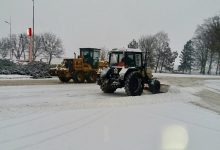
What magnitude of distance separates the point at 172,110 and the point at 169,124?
2716mm

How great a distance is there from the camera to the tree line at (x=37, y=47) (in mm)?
103750

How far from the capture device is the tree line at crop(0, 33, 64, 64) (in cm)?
10375

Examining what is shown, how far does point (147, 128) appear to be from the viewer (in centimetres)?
993

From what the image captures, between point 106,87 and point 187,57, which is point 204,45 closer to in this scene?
point 187,57

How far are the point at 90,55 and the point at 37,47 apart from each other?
254ft

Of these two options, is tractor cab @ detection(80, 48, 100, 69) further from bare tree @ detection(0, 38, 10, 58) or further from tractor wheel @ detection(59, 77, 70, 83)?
bare tree @ detection(0, 38, 10, 58)

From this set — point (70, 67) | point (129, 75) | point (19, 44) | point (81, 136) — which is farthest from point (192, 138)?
point (19, 44)

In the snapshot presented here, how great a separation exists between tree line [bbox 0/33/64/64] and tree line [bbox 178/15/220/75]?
124ft

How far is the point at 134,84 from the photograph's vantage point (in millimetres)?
18875

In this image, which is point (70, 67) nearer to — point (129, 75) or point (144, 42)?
point (129, 75)

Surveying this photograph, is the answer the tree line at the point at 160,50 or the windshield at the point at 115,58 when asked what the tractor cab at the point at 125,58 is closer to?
the windshield at the point at 115,58

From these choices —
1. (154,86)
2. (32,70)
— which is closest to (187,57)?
(32,70)

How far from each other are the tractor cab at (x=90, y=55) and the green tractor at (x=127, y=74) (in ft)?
29.6

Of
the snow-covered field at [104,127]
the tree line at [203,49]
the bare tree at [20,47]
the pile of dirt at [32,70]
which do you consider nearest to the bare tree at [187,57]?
the tree line at [203,49]
